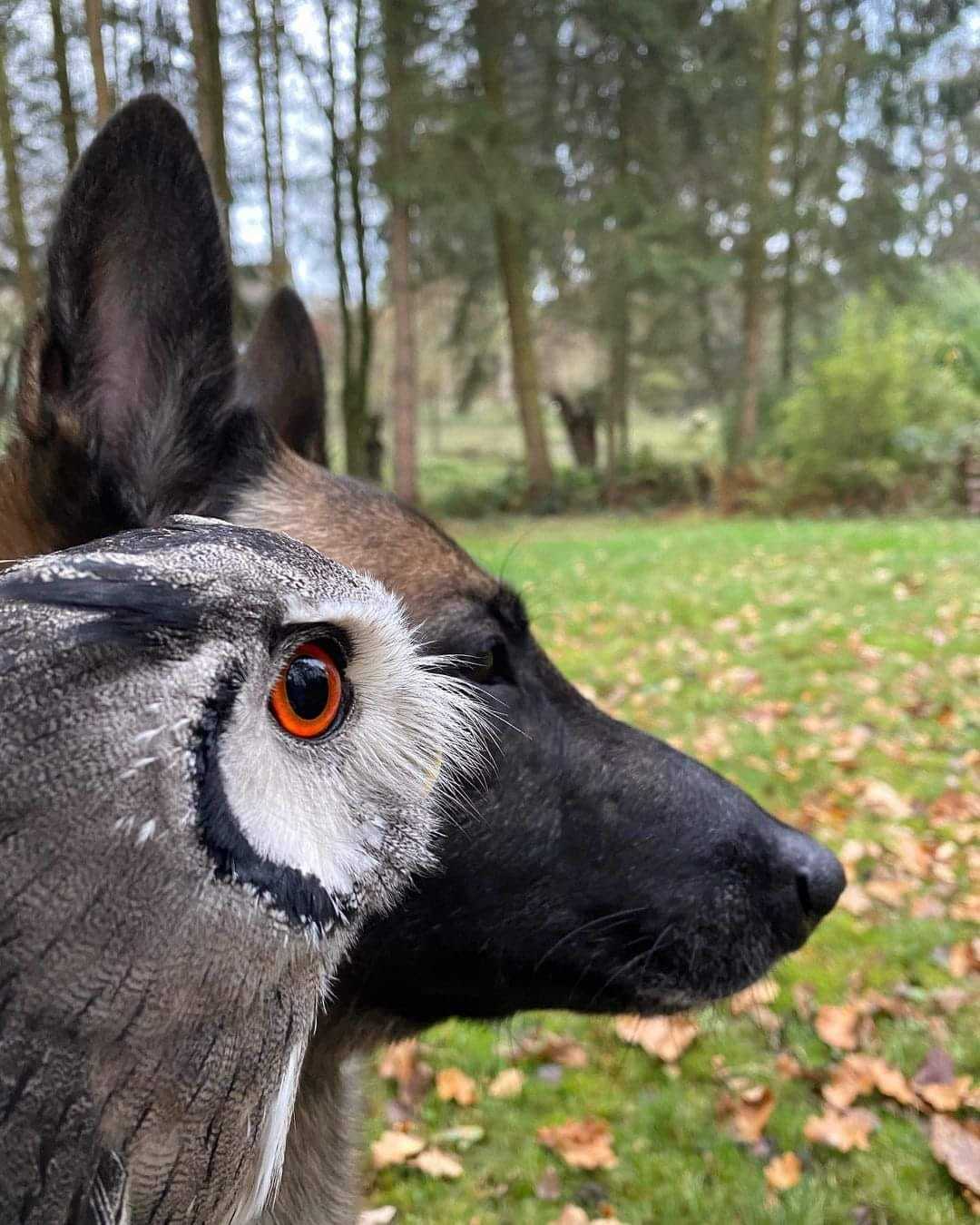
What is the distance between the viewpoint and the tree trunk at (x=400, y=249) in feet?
48.5

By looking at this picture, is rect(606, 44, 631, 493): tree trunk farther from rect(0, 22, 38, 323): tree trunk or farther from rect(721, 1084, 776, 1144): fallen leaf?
rect(721, 1084, 776, 1144): fallen leaf

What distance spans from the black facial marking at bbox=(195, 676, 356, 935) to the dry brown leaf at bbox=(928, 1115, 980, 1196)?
121 inches

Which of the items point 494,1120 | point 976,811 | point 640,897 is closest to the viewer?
point 640,897

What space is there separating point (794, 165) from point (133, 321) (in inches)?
895

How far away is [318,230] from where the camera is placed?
66.6 ft

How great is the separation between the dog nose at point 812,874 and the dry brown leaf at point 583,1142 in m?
1.69

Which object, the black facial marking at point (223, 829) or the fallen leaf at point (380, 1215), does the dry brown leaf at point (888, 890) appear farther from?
the black facial marking at point (223, 829)

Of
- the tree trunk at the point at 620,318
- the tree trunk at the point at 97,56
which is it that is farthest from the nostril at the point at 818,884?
the tree trunk at the point at 620,318

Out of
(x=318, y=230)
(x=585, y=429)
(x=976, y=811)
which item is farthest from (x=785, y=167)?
(x=976, y=811)

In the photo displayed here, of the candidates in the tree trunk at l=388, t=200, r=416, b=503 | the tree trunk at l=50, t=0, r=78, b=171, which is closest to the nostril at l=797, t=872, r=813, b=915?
the tree trunk at l=50, t=0, r=78, b=171

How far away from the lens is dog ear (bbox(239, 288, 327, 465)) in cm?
238

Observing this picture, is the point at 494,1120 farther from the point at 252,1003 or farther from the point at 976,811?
the point at 976,811

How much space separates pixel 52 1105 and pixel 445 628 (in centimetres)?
114

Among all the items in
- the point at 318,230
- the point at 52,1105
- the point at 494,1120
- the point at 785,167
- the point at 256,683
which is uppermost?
the point at 785,167
